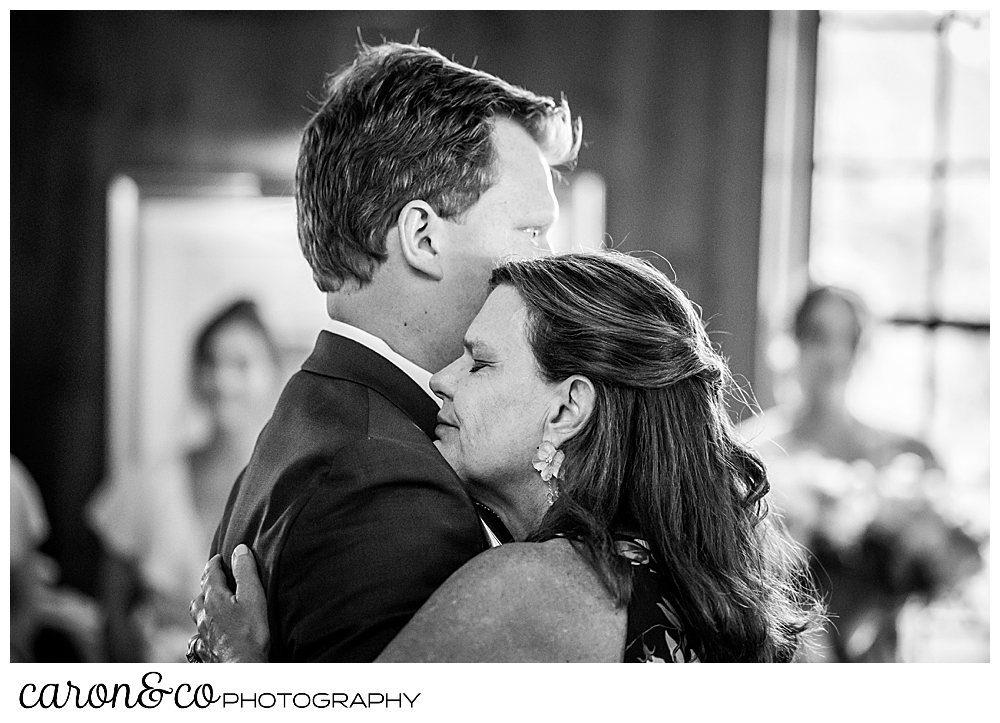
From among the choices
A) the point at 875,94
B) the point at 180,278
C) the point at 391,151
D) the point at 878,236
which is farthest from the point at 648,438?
the point at 875,94

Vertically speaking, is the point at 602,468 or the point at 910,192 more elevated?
the point at 910,192

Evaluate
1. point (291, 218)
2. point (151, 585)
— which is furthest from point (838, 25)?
point (151, 585)

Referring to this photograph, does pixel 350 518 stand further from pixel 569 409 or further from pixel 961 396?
pixel 961 396

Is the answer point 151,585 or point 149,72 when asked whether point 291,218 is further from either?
point 151,585

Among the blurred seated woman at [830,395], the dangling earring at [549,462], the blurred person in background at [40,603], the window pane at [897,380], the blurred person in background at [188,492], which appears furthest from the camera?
the window pane at [897,380]

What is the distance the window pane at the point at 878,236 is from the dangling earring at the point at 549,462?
2429 mm

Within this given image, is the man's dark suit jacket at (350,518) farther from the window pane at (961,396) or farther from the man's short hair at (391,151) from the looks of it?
the window pane at (961,396)

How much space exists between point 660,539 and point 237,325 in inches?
80.3

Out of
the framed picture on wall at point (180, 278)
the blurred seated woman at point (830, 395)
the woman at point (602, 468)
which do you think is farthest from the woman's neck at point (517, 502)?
the framed picture on wall at point (180, 278)

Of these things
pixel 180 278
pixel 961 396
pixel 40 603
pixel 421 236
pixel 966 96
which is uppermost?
pixel 966 96

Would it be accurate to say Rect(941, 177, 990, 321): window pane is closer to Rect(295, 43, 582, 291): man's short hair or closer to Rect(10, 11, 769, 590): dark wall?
Rect(10, 11, 769, 590): dark wall

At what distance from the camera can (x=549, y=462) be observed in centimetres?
106

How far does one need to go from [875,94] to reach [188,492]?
2.35 meters

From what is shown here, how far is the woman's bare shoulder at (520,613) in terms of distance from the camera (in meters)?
0.95
